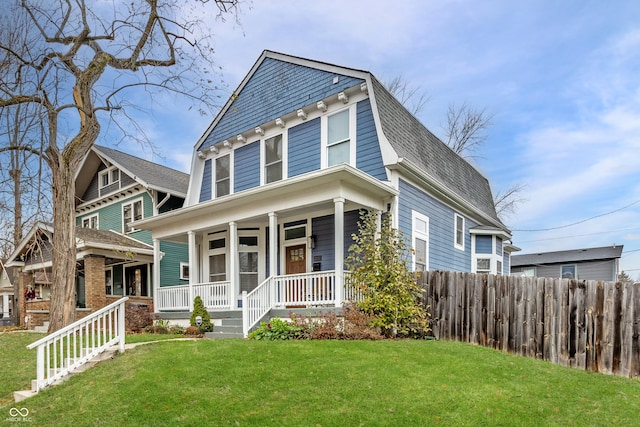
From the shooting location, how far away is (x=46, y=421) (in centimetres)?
523

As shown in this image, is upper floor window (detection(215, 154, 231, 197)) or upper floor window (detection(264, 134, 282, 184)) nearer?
upper floor window (detection(264, 134, 282, 184))

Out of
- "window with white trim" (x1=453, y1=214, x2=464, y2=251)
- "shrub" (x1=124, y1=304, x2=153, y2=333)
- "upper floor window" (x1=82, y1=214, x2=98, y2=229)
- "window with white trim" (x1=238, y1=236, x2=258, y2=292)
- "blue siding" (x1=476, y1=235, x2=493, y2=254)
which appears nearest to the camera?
"shrub" (x1=124, y1=304, x2=153, y2=333)

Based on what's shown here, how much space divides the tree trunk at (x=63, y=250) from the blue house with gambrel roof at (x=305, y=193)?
10.0 ft

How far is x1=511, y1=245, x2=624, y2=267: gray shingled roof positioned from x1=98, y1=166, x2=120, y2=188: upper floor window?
76.4 ft

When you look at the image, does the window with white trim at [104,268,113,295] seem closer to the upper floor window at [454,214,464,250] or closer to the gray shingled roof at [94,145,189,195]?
the gray shingled roof at [94,145,189,195]

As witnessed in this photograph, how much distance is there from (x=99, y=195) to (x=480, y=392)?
68.5ft

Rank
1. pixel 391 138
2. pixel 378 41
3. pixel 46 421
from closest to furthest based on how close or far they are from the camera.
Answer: pixel 46 421, pixel 391 138, pixel 378 41

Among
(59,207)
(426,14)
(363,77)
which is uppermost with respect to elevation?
(426,14)

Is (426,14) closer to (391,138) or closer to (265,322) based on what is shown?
(391,138)

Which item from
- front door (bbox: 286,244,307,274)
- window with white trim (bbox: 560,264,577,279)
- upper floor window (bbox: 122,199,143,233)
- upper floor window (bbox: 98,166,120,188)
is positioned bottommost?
window with white trim (bbox: 560,264,577,279)

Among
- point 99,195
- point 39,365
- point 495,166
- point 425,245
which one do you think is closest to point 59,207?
point 39,365

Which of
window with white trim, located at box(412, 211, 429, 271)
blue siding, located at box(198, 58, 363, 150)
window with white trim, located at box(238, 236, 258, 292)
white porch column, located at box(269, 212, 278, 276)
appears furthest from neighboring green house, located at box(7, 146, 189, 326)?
window with white trim, located at box(412, 211, 429, 271)

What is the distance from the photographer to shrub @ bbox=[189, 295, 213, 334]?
11.2 m

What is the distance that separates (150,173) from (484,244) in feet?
48.4
